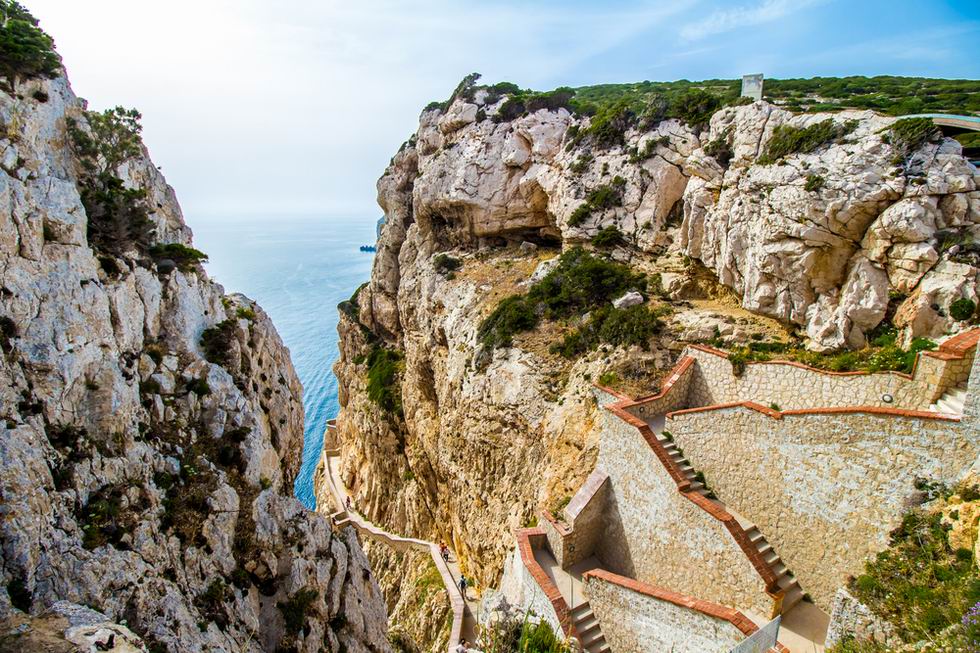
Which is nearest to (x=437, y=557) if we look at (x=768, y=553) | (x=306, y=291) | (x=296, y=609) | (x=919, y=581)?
(x=296, y=609)

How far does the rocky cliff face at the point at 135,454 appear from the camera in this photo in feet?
27.7

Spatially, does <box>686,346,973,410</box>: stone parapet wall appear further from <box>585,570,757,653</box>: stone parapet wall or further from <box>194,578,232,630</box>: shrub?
<box>194,578,232,630</box>: shrub

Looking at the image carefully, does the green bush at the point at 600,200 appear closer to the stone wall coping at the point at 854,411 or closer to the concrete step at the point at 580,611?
the stone wall coping at the point at 854,411

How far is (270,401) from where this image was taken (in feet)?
56.1

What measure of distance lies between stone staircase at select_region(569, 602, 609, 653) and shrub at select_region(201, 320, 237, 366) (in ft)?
41.0

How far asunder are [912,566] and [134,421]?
1555 centimetres

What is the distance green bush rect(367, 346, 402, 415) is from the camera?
34.4 meters

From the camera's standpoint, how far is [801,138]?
17359 mm

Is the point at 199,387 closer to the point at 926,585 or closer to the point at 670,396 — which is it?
the point at 670,396

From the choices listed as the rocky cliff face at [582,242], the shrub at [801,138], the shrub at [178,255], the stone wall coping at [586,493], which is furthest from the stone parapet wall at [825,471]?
the shrub at [178,255]

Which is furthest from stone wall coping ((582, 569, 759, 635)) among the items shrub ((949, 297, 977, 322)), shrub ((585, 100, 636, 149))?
shrub ((585, 100, 636, 149))

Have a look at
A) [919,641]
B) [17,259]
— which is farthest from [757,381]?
[17,259]

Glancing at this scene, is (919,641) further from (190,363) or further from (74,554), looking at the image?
(190,363)

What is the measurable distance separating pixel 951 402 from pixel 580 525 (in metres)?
8.66
